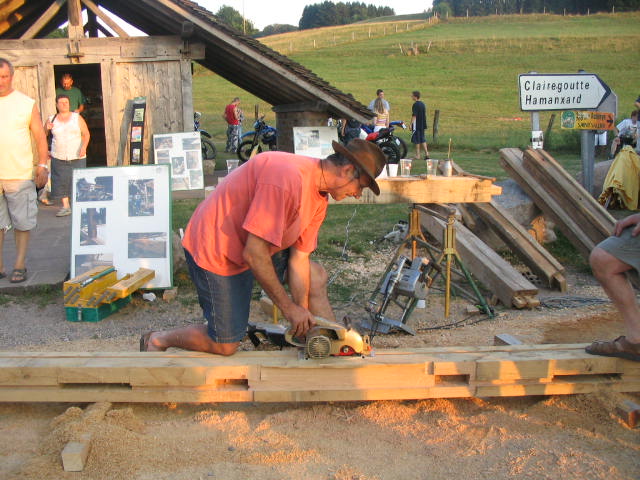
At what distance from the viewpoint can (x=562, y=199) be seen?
791 centimetres

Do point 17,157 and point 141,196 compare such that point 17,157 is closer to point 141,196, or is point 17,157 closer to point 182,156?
point 141,196

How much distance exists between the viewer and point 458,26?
63.2m

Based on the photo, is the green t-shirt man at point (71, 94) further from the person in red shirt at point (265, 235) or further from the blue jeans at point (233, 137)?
the blue jeans at point (233, 137)

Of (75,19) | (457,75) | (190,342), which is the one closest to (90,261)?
(190,342)

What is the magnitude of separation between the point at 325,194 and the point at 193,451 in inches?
62.3

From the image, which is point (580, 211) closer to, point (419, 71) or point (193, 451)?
point (193, 451)

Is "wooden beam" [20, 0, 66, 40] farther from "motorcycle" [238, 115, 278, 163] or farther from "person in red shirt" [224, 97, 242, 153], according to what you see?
"person in red shirt" [224, 97, 242, 153]

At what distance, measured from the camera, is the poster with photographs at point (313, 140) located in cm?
1058

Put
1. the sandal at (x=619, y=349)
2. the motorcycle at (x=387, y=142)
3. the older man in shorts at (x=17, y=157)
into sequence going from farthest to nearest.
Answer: the motorcycle at (x=387, y=142), the older man in shorts at (x=17, y=157), the sandal at (x=619, y=349)

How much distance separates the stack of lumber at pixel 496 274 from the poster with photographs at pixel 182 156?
496cm

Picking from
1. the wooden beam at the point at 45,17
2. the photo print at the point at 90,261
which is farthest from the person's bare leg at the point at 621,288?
the wooden beam at the point at 45,17

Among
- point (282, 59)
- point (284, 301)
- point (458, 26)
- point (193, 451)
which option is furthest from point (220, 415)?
point (458, 26)

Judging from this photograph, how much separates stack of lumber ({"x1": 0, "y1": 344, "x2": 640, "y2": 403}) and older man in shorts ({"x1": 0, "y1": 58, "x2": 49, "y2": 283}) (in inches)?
113

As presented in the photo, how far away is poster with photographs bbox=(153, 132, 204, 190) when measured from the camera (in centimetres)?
1072
